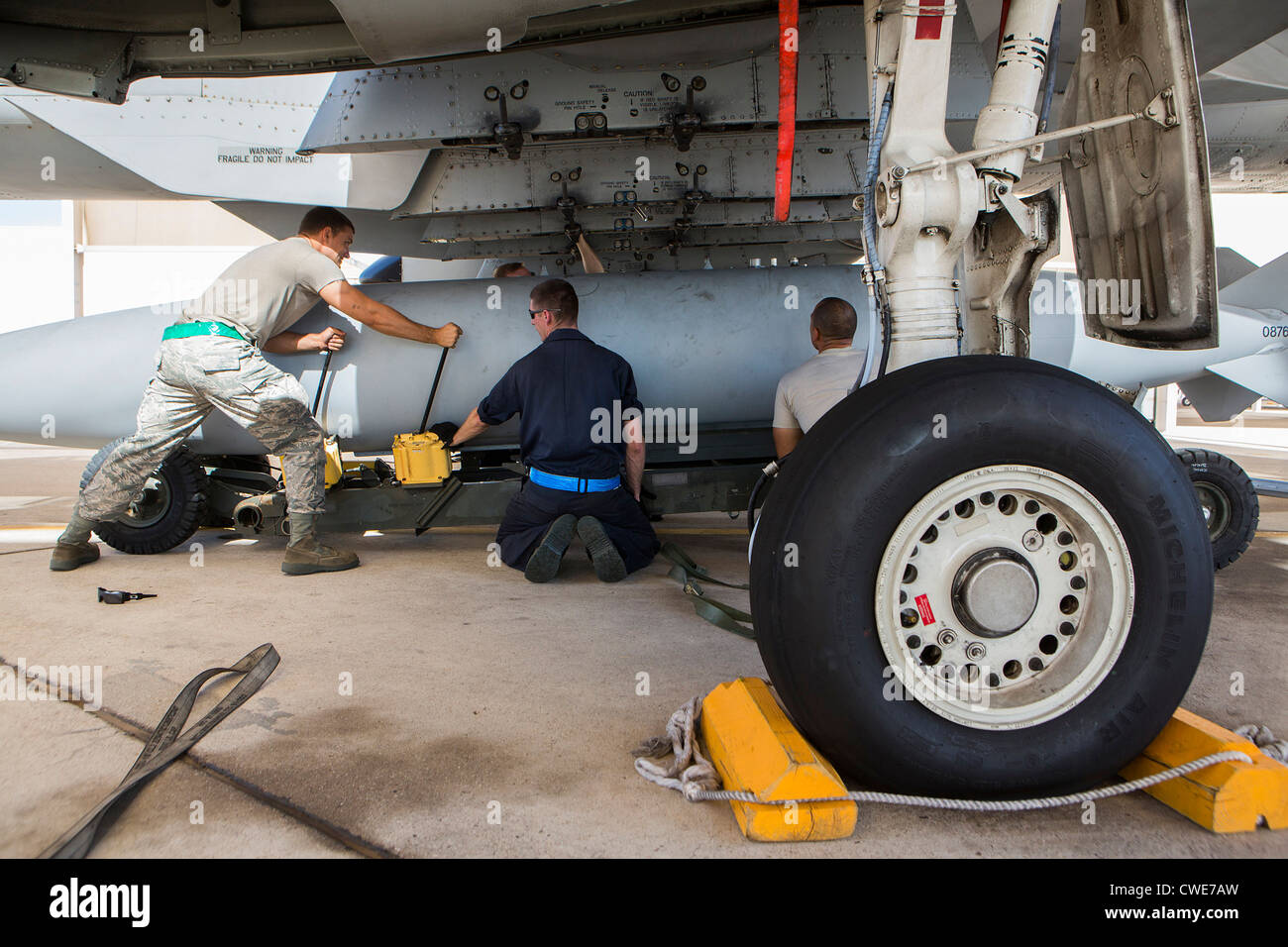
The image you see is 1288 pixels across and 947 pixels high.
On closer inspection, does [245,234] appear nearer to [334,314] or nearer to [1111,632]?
[334,314]

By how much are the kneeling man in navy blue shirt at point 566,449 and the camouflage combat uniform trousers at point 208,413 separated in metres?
0.80

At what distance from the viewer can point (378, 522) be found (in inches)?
167

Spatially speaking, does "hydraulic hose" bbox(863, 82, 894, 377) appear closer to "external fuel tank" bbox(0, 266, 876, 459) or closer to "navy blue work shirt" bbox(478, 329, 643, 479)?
"navy blue work shirt" bbox(478, 329, 643, 479)

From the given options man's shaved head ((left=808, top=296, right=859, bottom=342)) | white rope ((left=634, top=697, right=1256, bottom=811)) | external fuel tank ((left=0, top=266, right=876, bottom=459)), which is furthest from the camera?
external fuel tank ((left=0, top=266, right=876, bottom=459))

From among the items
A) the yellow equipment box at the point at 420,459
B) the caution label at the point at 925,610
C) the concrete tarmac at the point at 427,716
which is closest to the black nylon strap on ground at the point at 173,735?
the concrete tarmac at the point at 427,716

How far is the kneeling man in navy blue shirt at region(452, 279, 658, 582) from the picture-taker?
3.79m

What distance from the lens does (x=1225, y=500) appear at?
12.9 feet

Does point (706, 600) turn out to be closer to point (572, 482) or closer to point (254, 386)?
point (572, 482)

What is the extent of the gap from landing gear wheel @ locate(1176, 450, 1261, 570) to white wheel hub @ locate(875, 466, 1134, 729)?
8.96 ft

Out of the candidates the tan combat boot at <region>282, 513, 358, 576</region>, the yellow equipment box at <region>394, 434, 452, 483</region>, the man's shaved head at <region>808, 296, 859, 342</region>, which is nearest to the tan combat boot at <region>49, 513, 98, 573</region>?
the tan combat boot at <region>282, 513, 358, 576</region>

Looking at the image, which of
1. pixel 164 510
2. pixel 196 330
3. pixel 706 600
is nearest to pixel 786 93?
pixel 706 600

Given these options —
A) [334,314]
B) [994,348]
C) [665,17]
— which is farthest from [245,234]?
[994,348]

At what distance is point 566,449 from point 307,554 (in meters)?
1.32

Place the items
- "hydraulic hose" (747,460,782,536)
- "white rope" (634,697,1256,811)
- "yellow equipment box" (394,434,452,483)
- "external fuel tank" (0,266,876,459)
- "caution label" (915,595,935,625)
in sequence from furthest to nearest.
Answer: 1. "external fuel tank" (0,266,876,459)
2. "yellow equipment box" (394,434,452,483)
3. "hydraulic hose" (747,460,782,536)
4. "caution label" (915,595,935,625)
5. "white rope" (634,697,1256,811)
